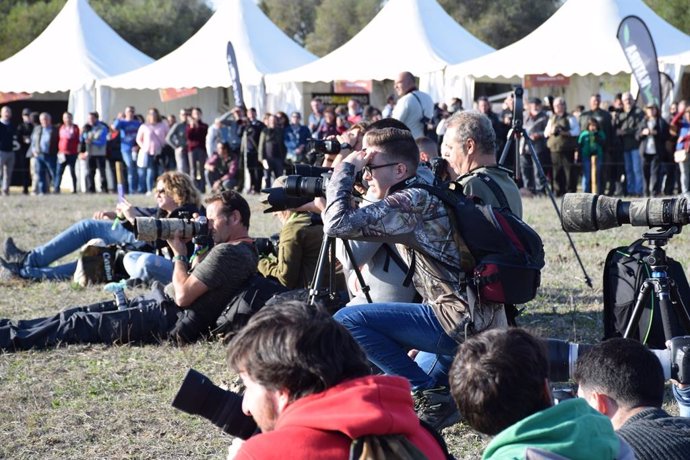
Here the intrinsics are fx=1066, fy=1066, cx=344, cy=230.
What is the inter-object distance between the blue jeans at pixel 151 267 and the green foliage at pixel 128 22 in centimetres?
3503

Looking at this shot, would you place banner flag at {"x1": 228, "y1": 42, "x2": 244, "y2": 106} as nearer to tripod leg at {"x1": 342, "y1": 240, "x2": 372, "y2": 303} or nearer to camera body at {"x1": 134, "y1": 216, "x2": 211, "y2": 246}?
camera body at {"x1": 134, "y1": 216, "x2": 211, "y2": 246}

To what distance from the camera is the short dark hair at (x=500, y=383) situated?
255 centimetres

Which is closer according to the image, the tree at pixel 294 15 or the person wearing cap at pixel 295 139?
the person wearing cap at pixel 295 139

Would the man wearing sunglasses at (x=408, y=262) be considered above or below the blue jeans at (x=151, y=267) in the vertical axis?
above

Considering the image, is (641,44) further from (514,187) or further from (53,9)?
(53,9)

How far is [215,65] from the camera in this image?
2495 cm

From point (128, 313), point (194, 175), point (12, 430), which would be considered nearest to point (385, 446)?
point (12, 430)

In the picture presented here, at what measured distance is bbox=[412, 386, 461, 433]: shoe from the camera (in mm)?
4562

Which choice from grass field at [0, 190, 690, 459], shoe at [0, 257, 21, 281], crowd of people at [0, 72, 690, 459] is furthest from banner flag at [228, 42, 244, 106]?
grass field at [0, 190, 690, 459]

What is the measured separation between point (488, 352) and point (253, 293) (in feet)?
12.2

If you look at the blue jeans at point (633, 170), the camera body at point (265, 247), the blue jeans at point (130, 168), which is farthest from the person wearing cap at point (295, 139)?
the camera body at point (265, 247)

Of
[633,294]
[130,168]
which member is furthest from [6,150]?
[633,294]

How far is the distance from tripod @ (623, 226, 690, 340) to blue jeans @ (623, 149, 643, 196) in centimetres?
1413

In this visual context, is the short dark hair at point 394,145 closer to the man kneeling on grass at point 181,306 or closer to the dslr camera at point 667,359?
the dslr camera at point 667,359
